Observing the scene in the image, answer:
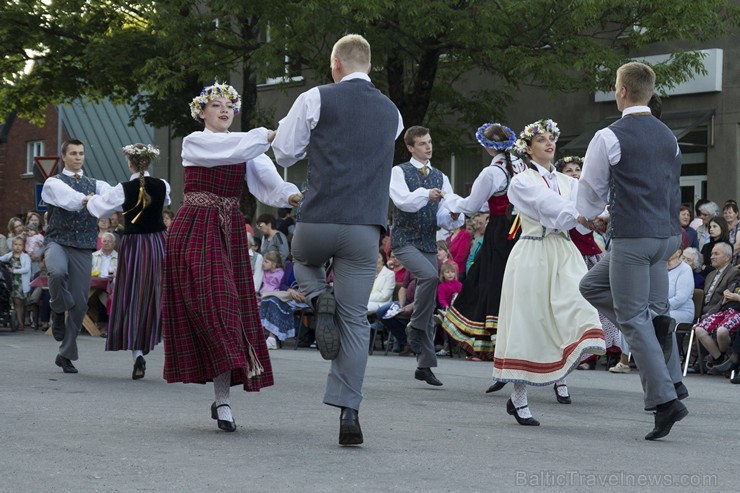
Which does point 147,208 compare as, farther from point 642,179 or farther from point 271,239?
point 271,239

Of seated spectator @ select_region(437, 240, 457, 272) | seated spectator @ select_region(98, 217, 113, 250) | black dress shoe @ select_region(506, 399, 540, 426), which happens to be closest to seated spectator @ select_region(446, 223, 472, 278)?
seated spectator @ select_region(437, 240, 457, 272)

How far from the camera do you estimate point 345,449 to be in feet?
21.5

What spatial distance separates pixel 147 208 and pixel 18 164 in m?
40.6

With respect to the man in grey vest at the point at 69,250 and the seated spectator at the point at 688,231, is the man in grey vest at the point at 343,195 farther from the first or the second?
the seated spectator at the point at 688,231

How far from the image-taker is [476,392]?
33.8 feet

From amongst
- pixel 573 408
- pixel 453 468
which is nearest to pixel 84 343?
pixel 573 408

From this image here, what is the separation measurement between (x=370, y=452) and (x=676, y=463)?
1.48 metres

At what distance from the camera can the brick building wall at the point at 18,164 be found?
49406 mm

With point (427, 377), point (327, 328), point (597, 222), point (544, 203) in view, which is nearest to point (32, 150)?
point (427, 377)

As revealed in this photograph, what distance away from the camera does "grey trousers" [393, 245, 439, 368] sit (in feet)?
34.3

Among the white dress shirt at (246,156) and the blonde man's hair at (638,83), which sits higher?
the blonde man's hair at (638,83)

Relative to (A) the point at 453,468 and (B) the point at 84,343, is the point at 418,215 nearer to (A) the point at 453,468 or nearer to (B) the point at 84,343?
(A) the point at 453,468

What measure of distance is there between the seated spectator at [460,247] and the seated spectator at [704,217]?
2.92 m

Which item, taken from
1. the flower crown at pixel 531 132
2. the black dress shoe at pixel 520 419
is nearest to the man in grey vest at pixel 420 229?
the flower crown at pixel 531 132
